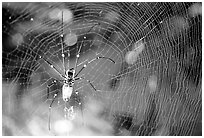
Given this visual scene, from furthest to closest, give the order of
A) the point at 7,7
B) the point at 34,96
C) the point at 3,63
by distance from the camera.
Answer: the point at 34,96
the point at 3,63
the point at 7,7

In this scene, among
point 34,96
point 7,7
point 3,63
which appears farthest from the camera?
point 34,96

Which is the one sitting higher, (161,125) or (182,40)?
(182,40)

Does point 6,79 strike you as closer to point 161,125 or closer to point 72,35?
point 72,35

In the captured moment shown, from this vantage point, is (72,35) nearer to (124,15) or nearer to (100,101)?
(124,15)

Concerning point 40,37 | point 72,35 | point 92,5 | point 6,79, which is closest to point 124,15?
point 92,5

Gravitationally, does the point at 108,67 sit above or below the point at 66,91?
above

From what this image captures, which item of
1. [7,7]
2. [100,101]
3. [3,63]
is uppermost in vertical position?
[7,7]

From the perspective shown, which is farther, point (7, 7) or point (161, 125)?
point (161, 125)
